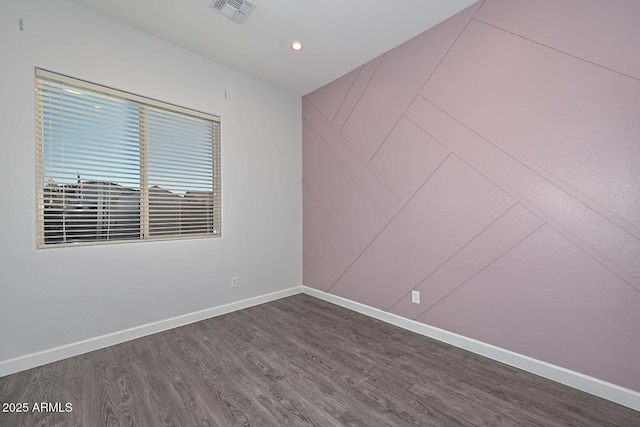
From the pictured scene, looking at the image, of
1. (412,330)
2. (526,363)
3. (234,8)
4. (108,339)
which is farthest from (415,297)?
(234,8)

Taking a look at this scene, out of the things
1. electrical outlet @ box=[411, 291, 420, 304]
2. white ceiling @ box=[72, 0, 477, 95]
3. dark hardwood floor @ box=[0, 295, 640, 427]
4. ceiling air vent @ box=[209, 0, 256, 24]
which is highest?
white ceiling @ box=[72, 0, 477, 95]

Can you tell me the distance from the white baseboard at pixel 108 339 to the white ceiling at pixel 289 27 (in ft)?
9.37

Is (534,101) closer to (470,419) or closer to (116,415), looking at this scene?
(470,419)

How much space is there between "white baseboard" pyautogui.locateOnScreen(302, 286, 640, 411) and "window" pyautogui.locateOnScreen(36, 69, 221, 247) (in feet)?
7.61

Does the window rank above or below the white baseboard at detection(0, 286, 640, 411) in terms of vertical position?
above

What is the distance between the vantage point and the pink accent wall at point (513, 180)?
1674 mm

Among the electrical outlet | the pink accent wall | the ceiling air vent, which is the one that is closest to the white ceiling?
the ceiling air vent

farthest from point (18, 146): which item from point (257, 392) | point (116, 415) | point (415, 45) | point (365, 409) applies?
point (415, 45)

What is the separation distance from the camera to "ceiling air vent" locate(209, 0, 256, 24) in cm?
221

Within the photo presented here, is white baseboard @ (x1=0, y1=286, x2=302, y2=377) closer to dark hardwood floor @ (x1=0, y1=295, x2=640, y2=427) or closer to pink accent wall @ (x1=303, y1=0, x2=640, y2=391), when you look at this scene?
dark hardwood floor @ (x1=0, y1=295, x2=640, y2=427)

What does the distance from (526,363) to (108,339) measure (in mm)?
3460

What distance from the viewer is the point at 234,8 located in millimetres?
2266

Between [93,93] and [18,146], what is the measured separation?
72 cm

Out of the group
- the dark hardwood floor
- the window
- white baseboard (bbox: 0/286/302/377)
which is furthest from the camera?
the window
